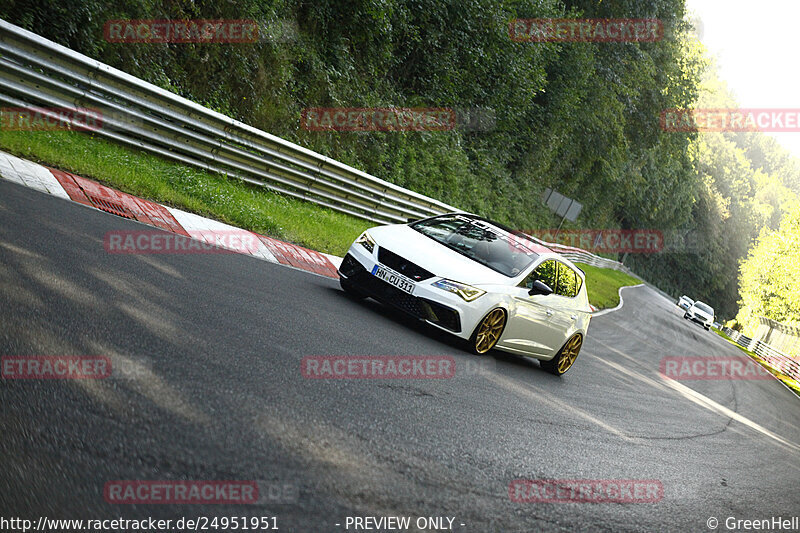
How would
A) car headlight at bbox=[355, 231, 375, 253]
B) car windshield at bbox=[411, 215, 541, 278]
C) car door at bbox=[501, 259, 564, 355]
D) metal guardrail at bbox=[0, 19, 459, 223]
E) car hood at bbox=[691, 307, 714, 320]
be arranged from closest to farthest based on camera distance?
car headlight at bbox=[355, 231, 375, 253]
car door at bbox=[501, 259, 564, 355]
car windshield at bbox=[411, 215, 541, 278]
metal guardrail at bbox=[0, 19, 459, 223]
car hood at bbox=[691, 307, 714, 320]

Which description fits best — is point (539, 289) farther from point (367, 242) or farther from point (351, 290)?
point (351, 290)

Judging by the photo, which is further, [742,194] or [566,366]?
[742,194]

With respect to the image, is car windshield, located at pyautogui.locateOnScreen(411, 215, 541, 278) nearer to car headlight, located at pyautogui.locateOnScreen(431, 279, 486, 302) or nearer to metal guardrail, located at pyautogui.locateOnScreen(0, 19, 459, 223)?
car headlight, located at pyautogui.locateOnScreen(431, 279, 486, 302)

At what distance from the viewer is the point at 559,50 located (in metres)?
33.8

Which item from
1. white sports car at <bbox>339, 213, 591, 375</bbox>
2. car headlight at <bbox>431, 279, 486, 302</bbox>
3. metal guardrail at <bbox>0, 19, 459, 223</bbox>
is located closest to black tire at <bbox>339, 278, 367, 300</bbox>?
white sports car at <bbox>339, 213, 591, 375</bbox>

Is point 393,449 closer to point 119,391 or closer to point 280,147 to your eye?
point 119,391

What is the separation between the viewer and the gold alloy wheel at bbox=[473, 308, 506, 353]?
29.5 feet

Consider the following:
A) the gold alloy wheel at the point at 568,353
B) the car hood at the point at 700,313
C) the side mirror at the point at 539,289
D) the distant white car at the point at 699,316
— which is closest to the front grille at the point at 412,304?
the side mirror at the point at 539,289

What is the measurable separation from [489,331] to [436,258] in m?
1.09

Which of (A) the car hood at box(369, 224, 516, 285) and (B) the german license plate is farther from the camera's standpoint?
(A) the car hood at box(369, 224, 516, 285)

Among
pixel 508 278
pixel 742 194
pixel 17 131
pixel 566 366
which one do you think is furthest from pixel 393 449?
pixel 742 194

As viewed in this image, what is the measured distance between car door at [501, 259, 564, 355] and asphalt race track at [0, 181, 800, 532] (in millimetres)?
420

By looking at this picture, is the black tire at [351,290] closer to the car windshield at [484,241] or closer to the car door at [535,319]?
the car windshield at [484,241]

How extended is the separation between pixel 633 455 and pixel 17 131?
8.85m
